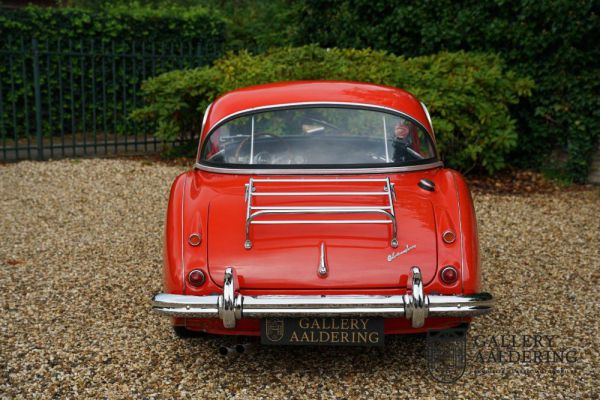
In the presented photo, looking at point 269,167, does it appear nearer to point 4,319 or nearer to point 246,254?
point 246,254

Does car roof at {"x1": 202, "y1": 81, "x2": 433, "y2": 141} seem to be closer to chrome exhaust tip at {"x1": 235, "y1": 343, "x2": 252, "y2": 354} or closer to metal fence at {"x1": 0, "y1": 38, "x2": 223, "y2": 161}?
chrome exhaust tip at {"x1": 235, "y1": 343, "x2": 252, "y2": 354}

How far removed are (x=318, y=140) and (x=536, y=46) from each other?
571 centimetres

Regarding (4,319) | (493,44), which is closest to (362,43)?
(493,44)

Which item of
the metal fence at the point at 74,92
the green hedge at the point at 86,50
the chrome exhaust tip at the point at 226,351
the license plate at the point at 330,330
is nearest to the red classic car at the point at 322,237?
the license plate at the point at 330,330

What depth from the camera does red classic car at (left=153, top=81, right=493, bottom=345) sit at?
11.5 ft

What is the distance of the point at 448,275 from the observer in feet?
11.8

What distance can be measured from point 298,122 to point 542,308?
2.13 meters

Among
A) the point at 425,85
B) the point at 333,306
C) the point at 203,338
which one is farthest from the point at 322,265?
the point at 425,85

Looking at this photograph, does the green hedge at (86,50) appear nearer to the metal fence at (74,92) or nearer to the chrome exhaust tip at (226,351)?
the metal fence at (74,92)

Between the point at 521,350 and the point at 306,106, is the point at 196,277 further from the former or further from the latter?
the point at 521,350

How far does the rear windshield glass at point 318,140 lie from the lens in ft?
14.6

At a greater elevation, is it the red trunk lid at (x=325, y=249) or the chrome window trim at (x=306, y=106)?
the chrome window trim at (x=306, y=106)

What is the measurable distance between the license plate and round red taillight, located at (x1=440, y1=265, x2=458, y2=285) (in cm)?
39

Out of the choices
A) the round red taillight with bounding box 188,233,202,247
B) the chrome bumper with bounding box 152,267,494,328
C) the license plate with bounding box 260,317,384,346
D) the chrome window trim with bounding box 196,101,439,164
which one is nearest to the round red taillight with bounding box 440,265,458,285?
the chrome bumper with bounding box 152,267,494,328
